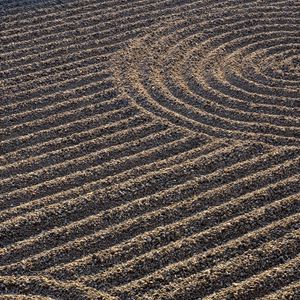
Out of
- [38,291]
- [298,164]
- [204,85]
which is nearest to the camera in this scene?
[38,291]

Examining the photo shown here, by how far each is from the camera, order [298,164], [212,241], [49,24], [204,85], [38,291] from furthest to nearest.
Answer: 1. [49,24]
2. [204,85]
3. [298,164]
4. [212,241]
5. [38,291]

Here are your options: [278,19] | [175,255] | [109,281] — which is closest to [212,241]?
[175,255]

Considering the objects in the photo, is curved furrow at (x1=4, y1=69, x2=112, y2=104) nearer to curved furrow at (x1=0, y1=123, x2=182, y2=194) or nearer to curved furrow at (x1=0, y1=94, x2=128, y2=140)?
curved furrow at (x1=0, y1=94, x2=128, y2=140)

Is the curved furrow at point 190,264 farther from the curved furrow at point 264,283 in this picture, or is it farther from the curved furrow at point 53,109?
the curved furrow at point 53,109

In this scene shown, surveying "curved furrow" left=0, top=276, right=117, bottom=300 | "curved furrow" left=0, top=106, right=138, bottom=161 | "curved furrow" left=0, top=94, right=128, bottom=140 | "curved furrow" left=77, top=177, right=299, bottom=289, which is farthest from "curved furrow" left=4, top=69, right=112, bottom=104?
"curved furrow" left=0, top=276, right=117, bottom=300

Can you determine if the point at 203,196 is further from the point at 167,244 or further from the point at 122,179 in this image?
the point at 122,179

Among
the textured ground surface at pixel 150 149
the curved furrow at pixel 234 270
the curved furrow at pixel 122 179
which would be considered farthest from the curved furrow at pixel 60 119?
the curved furrow at pixel 234 270

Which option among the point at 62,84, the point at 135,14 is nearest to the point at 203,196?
the point at 62,84

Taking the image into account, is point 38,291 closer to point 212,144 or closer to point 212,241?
point 212,241
